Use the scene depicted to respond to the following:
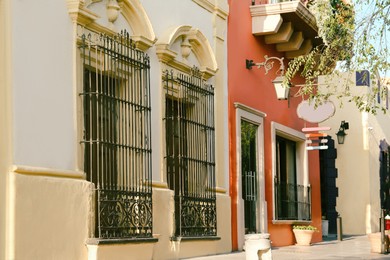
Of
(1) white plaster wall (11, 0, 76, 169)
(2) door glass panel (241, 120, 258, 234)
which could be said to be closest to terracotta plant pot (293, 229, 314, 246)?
(2) door glass panel (241, 120, 258, 234)

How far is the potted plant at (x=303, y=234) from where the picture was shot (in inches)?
785

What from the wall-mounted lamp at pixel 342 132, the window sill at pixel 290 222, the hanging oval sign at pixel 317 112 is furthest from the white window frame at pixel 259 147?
the wall-mounted lamp at pixel 342 132

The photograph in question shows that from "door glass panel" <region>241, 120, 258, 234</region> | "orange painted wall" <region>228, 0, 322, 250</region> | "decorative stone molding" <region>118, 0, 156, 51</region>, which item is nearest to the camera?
"decorative stone molding" <region>118, 0, 156, 51</region>

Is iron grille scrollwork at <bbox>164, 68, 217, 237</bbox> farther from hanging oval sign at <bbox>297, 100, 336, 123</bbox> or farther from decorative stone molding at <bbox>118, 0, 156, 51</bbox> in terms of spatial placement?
hanging oval sign at <bbox>297, 100, 336, 123</bbox>

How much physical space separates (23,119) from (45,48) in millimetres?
1006

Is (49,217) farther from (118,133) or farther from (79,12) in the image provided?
(79,12)

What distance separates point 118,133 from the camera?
12008 mm

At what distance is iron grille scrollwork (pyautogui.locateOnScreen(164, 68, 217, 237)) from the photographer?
13.9 meters

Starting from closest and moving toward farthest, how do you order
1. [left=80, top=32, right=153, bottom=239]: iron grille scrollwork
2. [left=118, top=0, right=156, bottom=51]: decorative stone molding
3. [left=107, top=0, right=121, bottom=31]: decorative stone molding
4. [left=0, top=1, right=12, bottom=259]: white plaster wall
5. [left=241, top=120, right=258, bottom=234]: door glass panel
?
[left=0, top=1, right=12, bottom=259]: white plaster wall, [left=80, top=32, right=153, bottom=239]: iron grille scrollwork, [left=107, top=0, right=121, bottom=31]: decorative stone molding, [left=118, top=0, right=156, bottom=51]: decorative stone molding, [left=241, top=120, right=258, bottom=234]: door glass panel

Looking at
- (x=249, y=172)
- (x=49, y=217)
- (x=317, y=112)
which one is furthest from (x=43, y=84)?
(x=317, y=112)

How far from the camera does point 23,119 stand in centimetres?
976

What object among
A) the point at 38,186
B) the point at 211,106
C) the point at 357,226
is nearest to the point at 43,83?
the point at 38,186

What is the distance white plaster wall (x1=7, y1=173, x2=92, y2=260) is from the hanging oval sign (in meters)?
9.20

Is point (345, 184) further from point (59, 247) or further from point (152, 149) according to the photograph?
point (59, 247)
